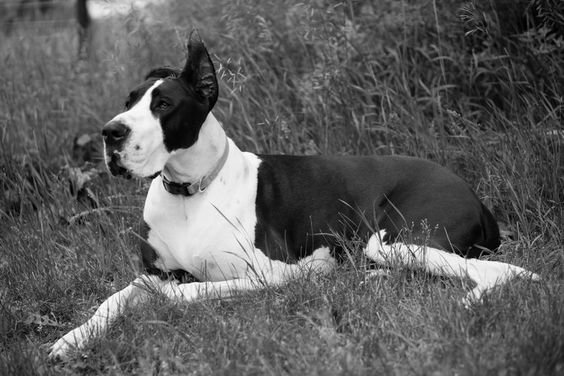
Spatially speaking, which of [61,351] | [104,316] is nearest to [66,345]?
[61,351]

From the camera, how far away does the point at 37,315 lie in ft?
11.2

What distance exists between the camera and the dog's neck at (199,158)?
346 cm

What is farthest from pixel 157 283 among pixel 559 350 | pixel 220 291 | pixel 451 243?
pixel 559 350

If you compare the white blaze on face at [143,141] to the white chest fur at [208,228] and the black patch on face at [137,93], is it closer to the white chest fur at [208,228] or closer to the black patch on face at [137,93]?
the black patch on face at [137,93]

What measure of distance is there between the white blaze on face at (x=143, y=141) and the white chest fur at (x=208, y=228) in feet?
1.04

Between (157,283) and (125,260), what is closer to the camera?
(157,283)

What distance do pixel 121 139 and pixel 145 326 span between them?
2.61ft

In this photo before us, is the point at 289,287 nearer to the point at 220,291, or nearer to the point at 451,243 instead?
the point at 220,291

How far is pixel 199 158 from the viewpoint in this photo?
3.49 m

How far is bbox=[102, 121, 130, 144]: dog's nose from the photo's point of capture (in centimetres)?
313

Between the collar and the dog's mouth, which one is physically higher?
the dog's mouth

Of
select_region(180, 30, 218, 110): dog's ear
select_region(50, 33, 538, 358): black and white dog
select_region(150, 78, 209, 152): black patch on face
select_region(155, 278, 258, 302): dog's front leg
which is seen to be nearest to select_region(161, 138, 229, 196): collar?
select_region(50, 33, 538, 358): black and white dog

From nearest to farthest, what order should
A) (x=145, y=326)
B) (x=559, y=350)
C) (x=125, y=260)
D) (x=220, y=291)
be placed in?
(x=559, y=350) < (x=145, y=326) < (x=220, y=291) < (x=125, y=260)

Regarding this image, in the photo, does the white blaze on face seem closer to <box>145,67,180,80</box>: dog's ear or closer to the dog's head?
the dog's head
